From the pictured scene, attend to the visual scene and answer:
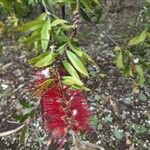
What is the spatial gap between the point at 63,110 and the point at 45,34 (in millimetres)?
275

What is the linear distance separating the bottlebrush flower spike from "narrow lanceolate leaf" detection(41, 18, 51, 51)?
15cm

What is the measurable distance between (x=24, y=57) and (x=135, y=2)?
1417mm

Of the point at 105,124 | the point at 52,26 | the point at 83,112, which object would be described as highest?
the point at 52,26

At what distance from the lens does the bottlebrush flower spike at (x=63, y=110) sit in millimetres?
851

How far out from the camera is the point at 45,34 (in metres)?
1.05

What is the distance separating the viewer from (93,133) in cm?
277

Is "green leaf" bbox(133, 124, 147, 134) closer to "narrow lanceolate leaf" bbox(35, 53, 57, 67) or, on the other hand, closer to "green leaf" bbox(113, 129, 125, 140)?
"green leaf" bbox(113, 129, 125, 140)

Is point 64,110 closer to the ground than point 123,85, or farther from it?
farther from it

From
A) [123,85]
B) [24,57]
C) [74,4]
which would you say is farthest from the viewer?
[24,57]

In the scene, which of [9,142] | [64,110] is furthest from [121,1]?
[64,110]

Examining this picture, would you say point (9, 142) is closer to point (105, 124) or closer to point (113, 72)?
point (105, 124)

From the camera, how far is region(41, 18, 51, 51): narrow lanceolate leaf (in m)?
1.03

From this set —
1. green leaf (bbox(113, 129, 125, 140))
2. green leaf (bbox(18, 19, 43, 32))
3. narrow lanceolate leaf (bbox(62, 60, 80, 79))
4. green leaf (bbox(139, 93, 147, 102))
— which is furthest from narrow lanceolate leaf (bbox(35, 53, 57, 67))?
green leaf (bbox(139, 93, 147, 102))

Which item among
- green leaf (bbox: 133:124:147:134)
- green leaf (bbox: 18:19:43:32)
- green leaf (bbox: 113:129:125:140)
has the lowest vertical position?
green leaf (bbox: 133:124:147:134)
